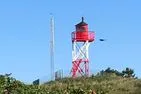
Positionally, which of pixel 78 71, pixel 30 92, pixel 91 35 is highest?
pixel 91 35

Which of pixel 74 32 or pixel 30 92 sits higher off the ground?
pixel 74 32

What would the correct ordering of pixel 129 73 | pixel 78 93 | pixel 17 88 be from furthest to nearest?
1. pixel 129 73
2. pixel 78 93
3. pixel 17 88

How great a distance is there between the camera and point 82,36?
167ft

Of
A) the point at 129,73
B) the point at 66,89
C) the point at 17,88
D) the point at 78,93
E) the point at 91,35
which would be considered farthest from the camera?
the point at 129,73

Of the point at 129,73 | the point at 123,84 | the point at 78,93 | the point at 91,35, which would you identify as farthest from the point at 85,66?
the point at 78,93

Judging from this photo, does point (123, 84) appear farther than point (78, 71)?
No

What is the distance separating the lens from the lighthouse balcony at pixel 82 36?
5062 centimetres

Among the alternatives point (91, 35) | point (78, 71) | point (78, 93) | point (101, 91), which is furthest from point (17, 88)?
point (91, 35)

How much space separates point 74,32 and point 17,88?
91.0 ft

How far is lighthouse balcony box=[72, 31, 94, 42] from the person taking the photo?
5062 centimetres

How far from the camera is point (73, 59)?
160 feet

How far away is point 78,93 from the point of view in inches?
1104

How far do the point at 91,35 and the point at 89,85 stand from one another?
19171 mm

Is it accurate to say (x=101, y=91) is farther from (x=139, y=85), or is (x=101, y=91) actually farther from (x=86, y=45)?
(x=86, y=45)
